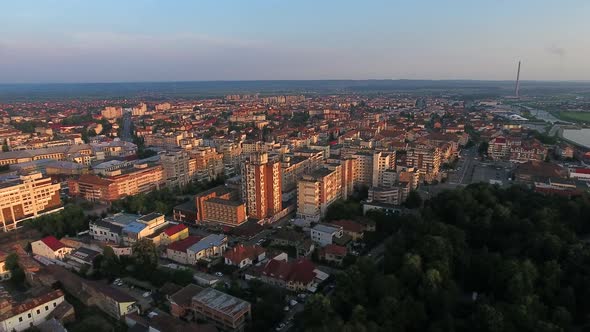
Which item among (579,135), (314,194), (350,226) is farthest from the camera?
(579,135)

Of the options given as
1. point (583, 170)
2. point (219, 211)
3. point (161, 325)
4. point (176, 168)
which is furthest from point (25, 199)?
point (583, 170)

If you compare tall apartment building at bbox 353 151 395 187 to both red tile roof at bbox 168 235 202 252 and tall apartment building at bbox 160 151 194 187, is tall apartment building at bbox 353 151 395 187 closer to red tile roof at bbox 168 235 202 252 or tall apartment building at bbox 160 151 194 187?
tall apartment building at bbox 160 151 194 187

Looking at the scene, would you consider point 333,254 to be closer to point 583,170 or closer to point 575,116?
A: point 583,170

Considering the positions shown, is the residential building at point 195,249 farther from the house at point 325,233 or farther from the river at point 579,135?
the river at point 579,135

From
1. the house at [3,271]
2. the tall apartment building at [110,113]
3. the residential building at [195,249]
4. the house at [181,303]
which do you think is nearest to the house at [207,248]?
the residential building at [195,249]

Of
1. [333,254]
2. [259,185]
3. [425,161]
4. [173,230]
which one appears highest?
[259,185]

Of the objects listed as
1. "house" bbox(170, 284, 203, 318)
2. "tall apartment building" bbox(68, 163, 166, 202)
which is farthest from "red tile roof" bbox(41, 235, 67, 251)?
"house" bbox(170, 284, 203, 318)

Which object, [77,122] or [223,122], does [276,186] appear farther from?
[77,122]
